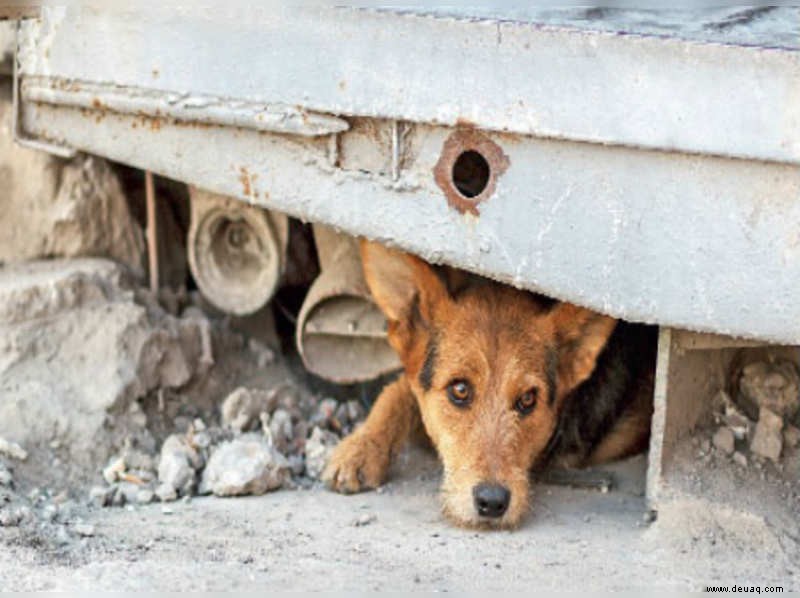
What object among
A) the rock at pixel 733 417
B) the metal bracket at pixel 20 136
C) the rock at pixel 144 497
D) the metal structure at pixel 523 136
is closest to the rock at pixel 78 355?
the rock at pixel 144 497

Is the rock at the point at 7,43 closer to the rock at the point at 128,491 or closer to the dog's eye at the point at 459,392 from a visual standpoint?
the rock at the point at 128,491

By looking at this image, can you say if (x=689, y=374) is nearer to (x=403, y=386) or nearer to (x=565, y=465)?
(x=565, y=465)

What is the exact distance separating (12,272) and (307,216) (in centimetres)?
178

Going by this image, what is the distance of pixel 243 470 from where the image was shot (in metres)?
5.93

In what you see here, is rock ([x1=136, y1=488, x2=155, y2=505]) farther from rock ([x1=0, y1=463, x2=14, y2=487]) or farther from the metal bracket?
the metal bracket

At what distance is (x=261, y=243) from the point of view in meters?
6.89

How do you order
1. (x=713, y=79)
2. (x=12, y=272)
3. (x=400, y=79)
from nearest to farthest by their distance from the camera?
1. (x=713, y=79)
2. (x=400, y=79)
3. (x=12, y=272)

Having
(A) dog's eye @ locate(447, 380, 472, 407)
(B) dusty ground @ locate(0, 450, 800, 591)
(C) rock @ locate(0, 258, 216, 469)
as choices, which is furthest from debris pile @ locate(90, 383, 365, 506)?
(A) dog's eye @ locate(447, 380, 472, 407)

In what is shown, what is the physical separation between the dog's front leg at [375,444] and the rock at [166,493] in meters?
0.71

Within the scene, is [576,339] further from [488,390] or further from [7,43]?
[7,43]

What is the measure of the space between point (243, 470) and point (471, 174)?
1.65 metres

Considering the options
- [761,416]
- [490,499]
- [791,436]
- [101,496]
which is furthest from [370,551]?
[791,436]

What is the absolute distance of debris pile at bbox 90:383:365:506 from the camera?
5.92 metres

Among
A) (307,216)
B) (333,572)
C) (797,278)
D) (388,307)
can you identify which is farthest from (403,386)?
(797,278)
